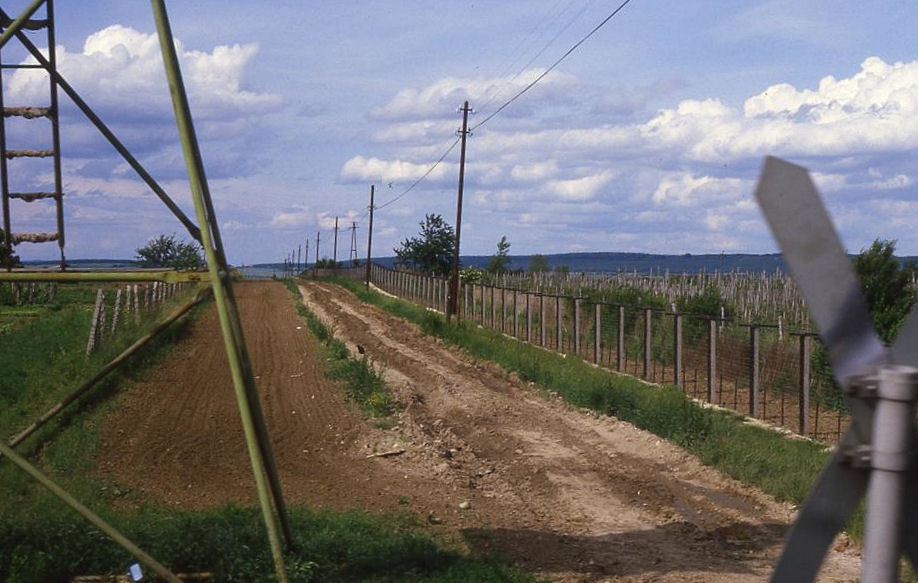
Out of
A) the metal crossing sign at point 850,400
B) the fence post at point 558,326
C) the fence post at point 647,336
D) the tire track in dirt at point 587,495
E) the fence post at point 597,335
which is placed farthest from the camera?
the fence post at point 558,326

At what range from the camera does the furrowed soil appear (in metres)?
8.18

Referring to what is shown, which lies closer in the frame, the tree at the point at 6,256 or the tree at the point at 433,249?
the tree at the point at 6,256

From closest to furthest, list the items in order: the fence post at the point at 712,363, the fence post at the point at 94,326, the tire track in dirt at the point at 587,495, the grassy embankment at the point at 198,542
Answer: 1. the grassy embankment at the point at 198,542
2. the tire track in dirt at the point at 587,495
3. the fence post at the point at 712,363
4. the fence post at the point at 94,326

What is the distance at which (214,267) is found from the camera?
5.82 metres

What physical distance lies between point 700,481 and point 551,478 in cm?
164

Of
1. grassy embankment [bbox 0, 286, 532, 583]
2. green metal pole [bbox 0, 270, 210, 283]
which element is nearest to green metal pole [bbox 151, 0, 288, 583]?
green metal pole [bbox 0, 270, 210, 283]

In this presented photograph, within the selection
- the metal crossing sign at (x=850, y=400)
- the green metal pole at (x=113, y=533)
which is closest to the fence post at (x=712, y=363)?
the green metal pole at (x=113, y=533)

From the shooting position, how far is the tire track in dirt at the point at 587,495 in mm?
7840

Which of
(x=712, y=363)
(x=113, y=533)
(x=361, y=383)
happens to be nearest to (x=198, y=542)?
(x=113, y=533)

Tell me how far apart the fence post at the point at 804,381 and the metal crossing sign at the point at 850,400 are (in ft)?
42.2

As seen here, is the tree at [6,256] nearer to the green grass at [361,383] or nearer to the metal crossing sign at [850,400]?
the metal crossing sign at [850,400]

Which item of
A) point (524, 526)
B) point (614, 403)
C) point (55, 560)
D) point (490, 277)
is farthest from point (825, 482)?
point (490, 277)

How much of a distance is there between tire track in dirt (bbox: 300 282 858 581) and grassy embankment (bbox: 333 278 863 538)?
261mm

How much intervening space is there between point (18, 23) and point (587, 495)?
22.4ft
